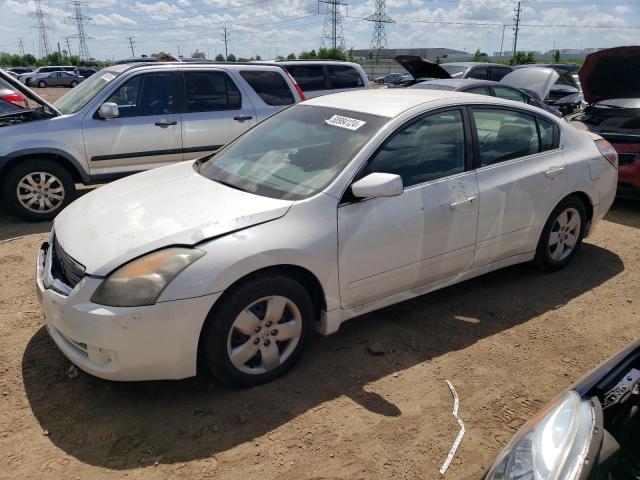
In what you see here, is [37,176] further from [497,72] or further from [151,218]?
[497,72]

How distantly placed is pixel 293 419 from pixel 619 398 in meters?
1.59

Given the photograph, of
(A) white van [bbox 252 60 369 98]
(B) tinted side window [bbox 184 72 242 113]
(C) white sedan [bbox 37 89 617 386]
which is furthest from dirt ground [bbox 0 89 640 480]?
(A) white van [bbox 252 60 369 98]

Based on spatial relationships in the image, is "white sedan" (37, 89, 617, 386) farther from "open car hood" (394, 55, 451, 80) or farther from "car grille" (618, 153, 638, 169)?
"open car hood" (394, 55, 451, 80)

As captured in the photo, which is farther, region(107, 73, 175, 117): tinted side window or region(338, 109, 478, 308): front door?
region(107, 73, 175, 117): tinted side window

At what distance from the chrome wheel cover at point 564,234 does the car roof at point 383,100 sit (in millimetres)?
1359

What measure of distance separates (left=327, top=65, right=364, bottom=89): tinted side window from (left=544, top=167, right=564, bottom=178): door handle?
5847 millimetres

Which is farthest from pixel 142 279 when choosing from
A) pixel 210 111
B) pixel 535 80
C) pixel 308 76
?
pixel 535 80

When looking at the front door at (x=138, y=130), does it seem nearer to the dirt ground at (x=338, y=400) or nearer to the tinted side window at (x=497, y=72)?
the dirt ground at (x=338, y=400)

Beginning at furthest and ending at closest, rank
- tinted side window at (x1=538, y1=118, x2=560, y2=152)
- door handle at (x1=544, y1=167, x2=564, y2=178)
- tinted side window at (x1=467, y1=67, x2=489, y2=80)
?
tinted side window at (x1=467, y1=67, x2=489, y2=80)
tinted side window at (x1=538, y1=118, x2=560, y2=152)
door handle at (x1=544, y1=167, x2=564, y2=178)

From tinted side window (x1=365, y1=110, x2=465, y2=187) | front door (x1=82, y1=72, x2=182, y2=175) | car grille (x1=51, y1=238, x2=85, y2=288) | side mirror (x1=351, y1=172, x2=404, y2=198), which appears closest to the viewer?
car grille (x1=51, y1=238, x2=85, y2=288)

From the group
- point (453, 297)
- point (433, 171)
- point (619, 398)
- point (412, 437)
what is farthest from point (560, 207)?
point (619, 398)

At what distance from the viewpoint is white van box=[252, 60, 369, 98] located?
31.2 ft

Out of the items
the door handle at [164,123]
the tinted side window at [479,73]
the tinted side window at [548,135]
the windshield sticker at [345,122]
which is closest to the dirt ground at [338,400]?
the tinted side window at [548,135]

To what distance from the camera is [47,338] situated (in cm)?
353
